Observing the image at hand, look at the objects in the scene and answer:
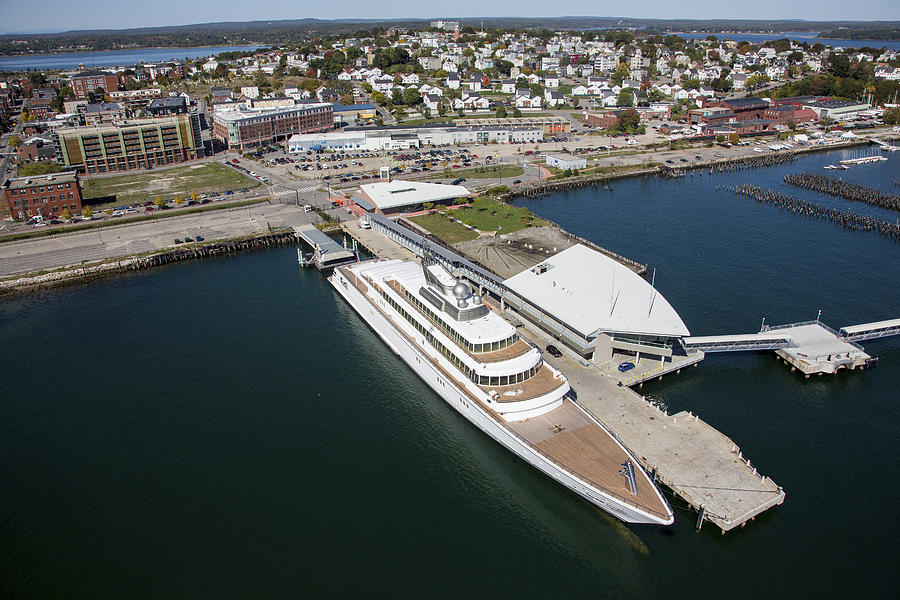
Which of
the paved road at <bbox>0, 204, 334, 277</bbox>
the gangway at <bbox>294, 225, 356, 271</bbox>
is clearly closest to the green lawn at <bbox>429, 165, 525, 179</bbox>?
the paved road at <bbox>0, 204, 334, 277</bbox>

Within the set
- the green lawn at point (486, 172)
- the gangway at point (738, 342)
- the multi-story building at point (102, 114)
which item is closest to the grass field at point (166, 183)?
the multi-story building at point (102, 114)

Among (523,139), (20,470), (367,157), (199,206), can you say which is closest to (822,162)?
(523,139)

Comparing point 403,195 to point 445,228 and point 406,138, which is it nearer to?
point 445,228

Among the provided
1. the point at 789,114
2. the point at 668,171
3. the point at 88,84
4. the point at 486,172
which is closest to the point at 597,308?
the point at 486,172

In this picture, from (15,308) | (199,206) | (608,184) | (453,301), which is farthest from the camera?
(608,184)

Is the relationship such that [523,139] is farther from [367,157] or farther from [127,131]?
[127,131]
